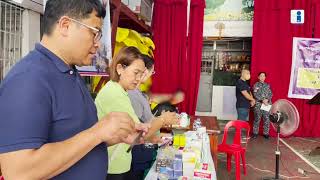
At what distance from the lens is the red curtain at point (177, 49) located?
21.0 ft

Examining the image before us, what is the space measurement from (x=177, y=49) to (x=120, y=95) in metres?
5.12

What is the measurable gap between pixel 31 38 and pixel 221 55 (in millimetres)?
5377

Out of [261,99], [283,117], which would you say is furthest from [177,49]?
[283,117]

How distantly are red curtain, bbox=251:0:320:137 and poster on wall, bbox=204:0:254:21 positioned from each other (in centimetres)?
35

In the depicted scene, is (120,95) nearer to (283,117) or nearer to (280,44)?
(283,117)

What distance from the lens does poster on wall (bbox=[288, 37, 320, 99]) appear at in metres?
6.30

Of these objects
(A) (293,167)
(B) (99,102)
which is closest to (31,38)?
(B) (99,102)

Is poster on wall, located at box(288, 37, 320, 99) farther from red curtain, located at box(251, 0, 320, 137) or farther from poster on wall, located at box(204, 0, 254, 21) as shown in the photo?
poster on wall, located at box(204, 0, 254, 21)

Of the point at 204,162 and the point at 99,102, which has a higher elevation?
the point at 99,102

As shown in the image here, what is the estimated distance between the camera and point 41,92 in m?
0.74

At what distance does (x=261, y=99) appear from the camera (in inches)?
239

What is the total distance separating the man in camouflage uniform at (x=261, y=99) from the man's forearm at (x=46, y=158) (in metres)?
5.63

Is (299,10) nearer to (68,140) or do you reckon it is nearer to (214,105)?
(214,105)

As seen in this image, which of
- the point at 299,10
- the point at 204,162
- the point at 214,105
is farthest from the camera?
the point at 214,105
